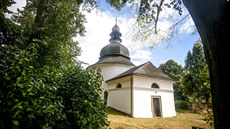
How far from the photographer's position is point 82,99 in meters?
4.41

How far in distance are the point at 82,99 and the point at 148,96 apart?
16637 mm

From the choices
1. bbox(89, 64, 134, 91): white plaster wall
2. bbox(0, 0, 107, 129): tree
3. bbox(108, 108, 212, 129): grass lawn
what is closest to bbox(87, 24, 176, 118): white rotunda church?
bbox(89, 64, 134, 91): white plaster wall

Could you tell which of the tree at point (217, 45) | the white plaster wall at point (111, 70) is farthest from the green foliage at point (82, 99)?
the white plaster wall at point (111, 70)

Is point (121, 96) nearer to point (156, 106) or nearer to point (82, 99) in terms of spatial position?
point (156, 106)

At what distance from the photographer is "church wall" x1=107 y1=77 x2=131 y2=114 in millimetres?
20141

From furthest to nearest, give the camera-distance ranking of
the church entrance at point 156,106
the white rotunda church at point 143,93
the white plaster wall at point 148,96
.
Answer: the church entrance at point 156,106, the white rotunda church at point 143,93, the white plaster wall at point 148,96

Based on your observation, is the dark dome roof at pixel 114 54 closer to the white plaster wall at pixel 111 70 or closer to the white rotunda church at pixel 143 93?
the white plaster wall at pixel 111 70

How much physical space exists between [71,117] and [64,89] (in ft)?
2.24

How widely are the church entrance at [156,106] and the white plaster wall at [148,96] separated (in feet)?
1.09

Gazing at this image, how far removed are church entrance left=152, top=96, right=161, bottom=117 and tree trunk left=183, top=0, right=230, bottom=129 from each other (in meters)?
18.6

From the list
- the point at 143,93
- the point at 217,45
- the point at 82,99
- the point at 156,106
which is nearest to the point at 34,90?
the point at 82,99

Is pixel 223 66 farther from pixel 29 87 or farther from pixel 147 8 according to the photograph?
pixel 147 8

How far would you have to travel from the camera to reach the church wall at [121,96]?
20.1 metres

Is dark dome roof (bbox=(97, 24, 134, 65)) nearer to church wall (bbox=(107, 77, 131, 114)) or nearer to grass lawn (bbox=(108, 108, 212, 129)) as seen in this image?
church wall (bbox=(107, 77, 131, 114))
